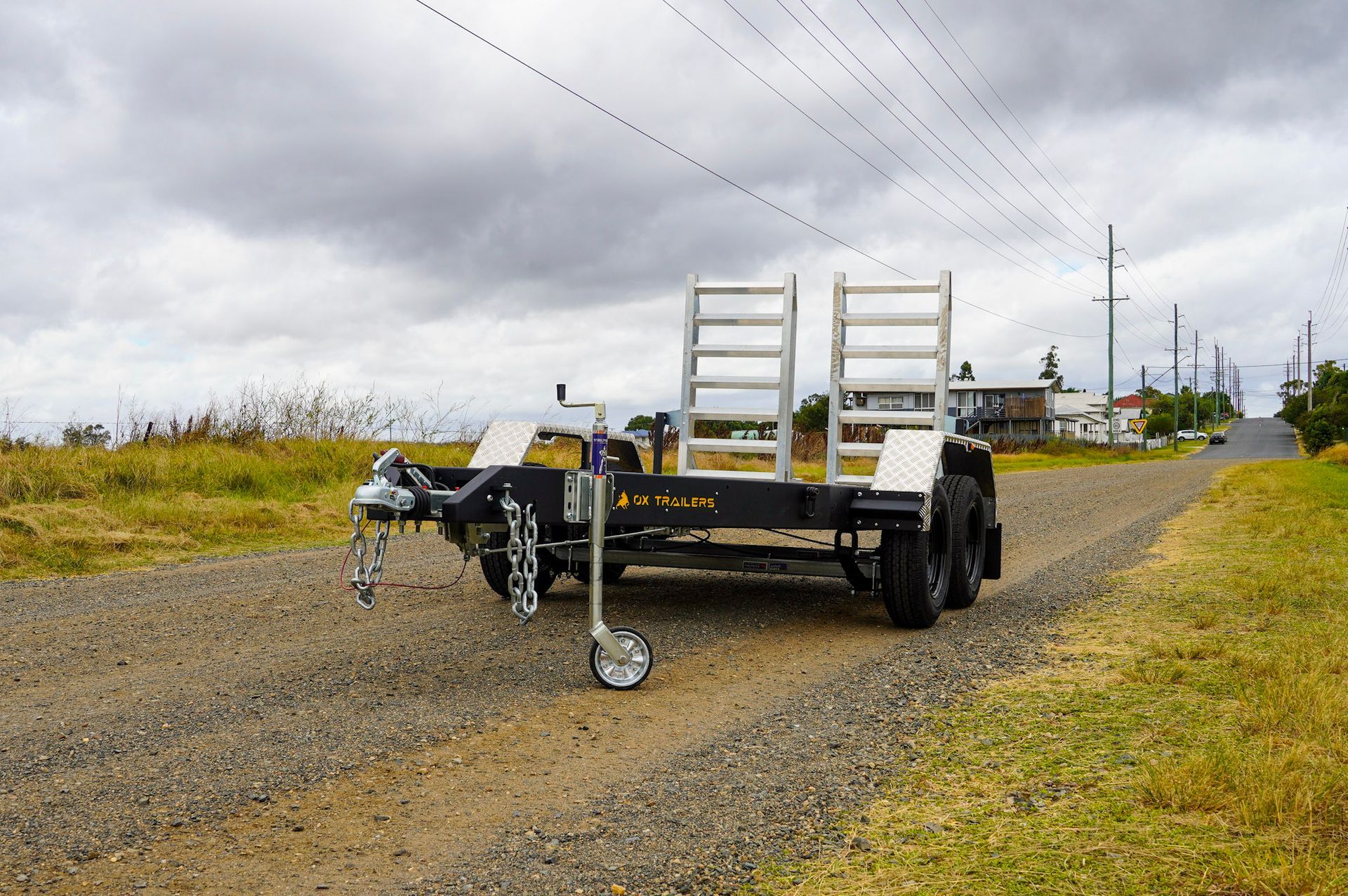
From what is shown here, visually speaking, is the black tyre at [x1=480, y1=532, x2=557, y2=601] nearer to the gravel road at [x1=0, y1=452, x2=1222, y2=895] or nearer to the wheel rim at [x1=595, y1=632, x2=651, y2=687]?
the gravel road at [x1=0, y1=452, x2=1222, y2=895]

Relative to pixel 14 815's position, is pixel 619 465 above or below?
above

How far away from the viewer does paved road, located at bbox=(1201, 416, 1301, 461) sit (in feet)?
202

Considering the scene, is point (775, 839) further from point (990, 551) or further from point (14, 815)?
point (990, 551)

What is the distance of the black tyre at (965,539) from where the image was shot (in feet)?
25.0

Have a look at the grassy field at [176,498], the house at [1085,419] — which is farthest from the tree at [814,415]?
the house at [1085,419]

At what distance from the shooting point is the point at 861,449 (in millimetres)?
7941

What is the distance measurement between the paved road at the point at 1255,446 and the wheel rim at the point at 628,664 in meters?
52.9

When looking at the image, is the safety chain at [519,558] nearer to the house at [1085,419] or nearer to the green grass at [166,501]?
the green grass at [166,501]

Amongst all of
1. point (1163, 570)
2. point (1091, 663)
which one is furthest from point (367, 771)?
point (1163, 570)

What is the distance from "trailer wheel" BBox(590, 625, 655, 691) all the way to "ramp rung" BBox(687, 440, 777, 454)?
3169 mm

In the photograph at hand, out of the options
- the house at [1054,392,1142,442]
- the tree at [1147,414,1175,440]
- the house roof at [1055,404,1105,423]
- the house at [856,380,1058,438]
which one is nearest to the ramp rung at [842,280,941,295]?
the house at [856,380,1058,438]

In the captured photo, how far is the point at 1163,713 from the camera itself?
4.77m

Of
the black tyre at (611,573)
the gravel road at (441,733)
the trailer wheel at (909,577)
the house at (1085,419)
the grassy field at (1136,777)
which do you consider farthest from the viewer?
the house at (1085,419)

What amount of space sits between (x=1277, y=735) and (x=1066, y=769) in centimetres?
96
